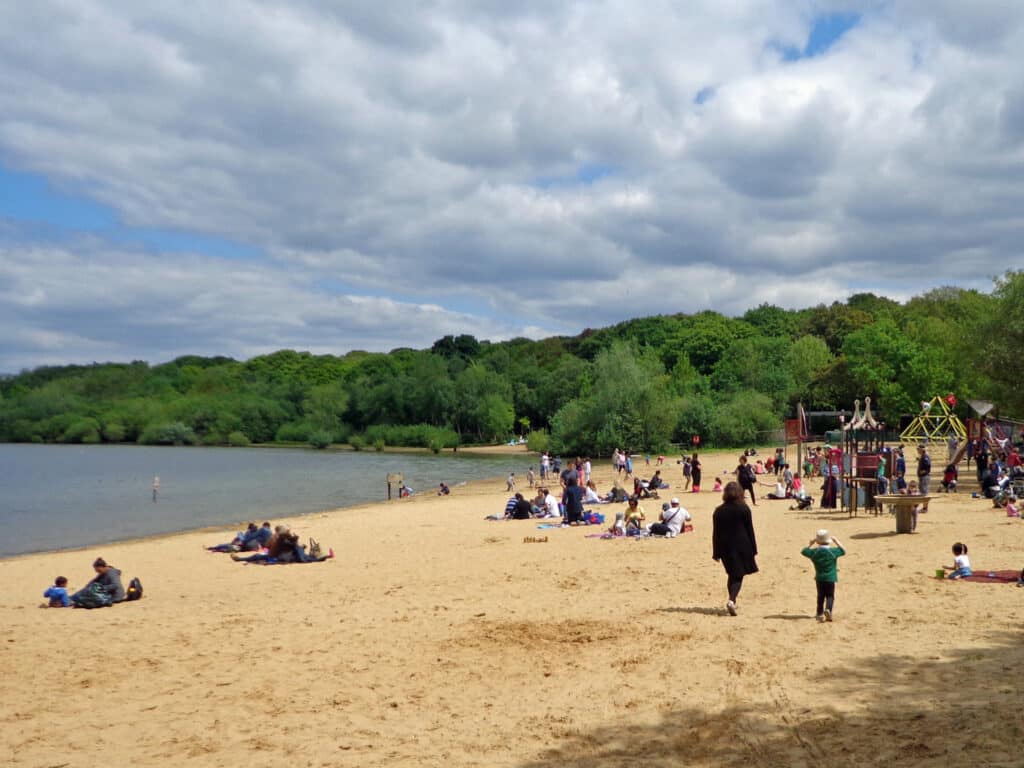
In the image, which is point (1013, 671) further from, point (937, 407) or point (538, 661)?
point (937, 407)

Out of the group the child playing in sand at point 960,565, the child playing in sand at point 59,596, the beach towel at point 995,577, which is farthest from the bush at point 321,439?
the beach towel at point 995,577

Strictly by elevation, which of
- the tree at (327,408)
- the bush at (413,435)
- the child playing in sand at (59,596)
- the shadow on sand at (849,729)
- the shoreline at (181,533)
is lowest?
the shoreline at (181,533)

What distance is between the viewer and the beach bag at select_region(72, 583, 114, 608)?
41.2ft

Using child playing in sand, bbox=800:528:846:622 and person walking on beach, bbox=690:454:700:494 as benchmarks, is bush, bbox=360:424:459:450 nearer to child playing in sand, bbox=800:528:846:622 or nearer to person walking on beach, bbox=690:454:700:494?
person walking on beach, bbox=690:454:700:494

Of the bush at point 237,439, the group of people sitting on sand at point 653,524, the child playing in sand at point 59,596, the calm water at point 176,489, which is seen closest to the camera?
the child playing in sand at point 59,596

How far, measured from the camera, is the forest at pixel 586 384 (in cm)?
5662

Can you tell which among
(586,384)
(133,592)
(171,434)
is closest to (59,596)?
(133,592)

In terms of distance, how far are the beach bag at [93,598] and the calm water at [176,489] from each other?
13.5 m

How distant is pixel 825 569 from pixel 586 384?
68.1 meters

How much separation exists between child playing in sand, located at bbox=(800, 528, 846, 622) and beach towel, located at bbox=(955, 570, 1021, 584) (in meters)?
2.84

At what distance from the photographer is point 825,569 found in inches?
361

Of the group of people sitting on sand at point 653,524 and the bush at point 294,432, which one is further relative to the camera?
the bush at point 294,432

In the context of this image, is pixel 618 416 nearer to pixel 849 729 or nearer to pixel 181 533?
pixel 181 533

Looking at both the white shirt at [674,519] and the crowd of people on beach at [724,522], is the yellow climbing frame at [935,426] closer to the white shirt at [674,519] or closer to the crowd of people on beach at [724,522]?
the crowd of people on beach at [724,522]
